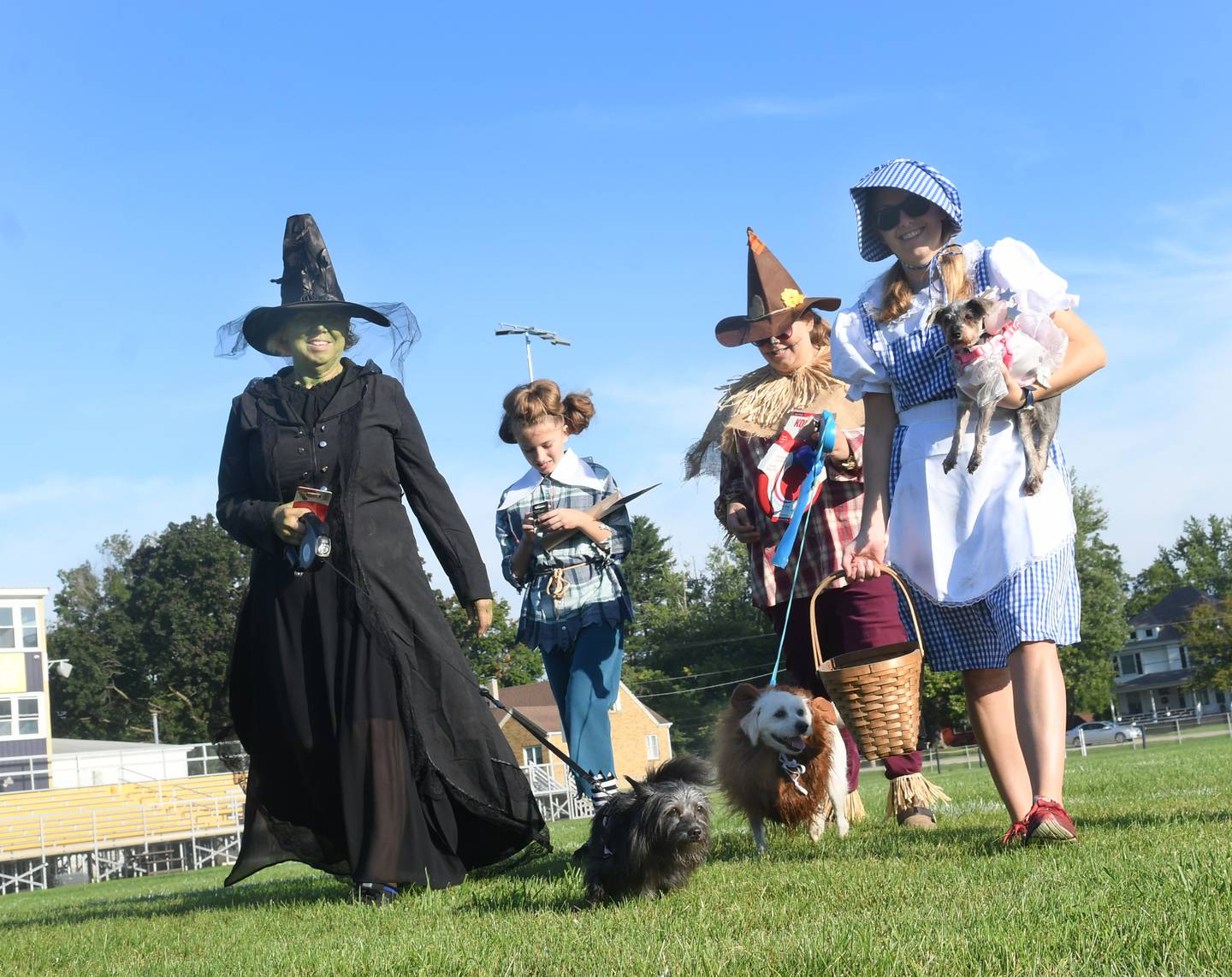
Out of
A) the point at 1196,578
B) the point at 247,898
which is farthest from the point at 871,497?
the point at 1196,578

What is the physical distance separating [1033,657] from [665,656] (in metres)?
73.0

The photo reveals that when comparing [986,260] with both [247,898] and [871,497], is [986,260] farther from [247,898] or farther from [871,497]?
[247,898]

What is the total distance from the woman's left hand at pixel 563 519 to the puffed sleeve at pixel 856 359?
78.5 inches

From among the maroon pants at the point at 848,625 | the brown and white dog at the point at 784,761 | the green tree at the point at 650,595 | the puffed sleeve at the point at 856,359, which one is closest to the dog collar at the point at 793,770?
the brown and white dog at the point at 784,761

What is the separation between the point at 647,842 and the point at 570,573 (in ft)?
9.17

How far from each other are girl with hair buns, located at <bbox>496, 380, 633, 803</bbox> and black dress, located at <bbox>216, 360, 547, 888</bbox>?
3.17ft

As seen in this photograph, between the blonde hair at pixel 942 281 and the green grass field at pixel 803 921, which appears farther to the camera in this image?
the blonde hair at pixel 942 281

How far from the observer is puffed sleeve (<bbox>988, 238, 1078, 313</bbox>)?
4.81m

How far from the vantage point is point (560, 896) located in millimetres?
4562

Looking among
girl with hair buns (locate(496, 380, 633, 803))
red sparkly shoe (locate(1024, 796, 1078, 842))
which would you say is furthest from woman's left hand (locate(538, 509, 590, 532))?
red sparkly shoe (locate(1024, 796, 1078, 842))

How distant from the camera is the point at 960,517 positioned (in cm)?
479

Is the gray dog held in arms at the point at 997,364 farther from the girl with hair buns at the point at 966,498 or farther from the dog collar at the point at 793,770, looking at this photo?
the dog collar at the point at 793,770

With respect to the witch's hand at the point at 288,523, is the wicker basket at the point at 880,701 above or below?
below

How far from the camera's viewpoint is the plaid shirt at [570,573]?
6824 mm
